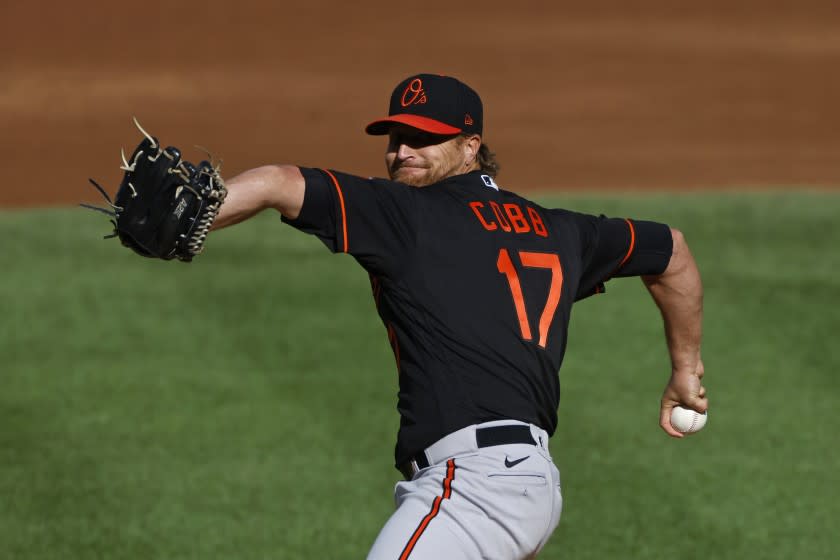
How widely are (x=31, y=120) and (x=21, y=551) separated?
13.2 m

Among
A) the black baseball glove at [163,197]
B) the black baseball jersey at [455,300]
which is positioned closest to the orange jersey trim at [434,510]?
the black baseball jersey at [455,300]

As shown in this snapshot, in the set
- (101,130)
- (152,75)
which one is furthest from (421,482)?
(152,75)

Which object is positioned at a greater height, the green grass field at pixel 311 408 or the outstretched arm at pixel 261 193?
the outstretched arm at pixel 261 193

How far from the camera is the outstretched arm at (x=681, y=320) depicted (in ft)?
14.6

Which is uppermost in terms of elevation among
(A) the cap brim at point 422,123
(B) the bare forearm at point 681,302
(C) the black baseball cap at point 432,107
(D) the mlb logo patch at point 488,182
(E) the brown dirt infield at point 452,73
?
(E) the brown dirt infield at point 452,73

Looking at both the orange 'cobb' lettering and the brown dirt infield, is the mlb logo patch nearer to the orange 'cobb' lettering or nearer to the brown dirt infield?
the orange 'cobb' lettering

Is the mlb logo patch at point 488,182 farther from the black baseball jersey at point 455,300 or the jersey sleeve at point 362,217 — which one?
the jersey sleeve at point 362,217

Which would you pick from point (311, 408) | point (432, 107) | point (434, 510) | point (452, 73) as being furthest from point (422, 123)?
point (452, 73)

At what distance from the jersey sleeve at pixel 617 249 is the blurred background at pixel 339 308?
231cm

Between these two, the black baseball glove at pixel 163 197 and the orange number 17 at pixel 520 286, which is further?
the orange number 17 at pixel 520 286

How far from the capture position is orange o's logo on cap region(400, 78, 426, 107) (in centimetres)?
403

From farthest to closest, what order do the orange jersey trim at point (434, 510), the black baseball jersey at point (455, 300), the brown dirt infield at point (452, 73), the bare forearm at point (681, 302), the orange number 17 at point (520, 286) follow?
the brown dirt infield at point (452, 73) < the bare forearm at point (681, 302) < the orange number 17 at point (520, 286) < the black baseball jersey at point (455, 300) < the orange jersey trim at point (434, 510)

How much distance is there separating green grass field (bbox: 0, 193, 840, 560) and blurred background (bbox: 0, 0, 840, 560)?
1.0 inches

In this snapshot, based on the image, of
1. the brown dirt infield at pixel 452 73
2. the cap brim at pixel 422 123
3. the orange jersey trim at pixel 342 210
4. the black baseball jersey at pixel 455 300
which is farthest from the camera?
the brown dirt infield at pixel 452 73
